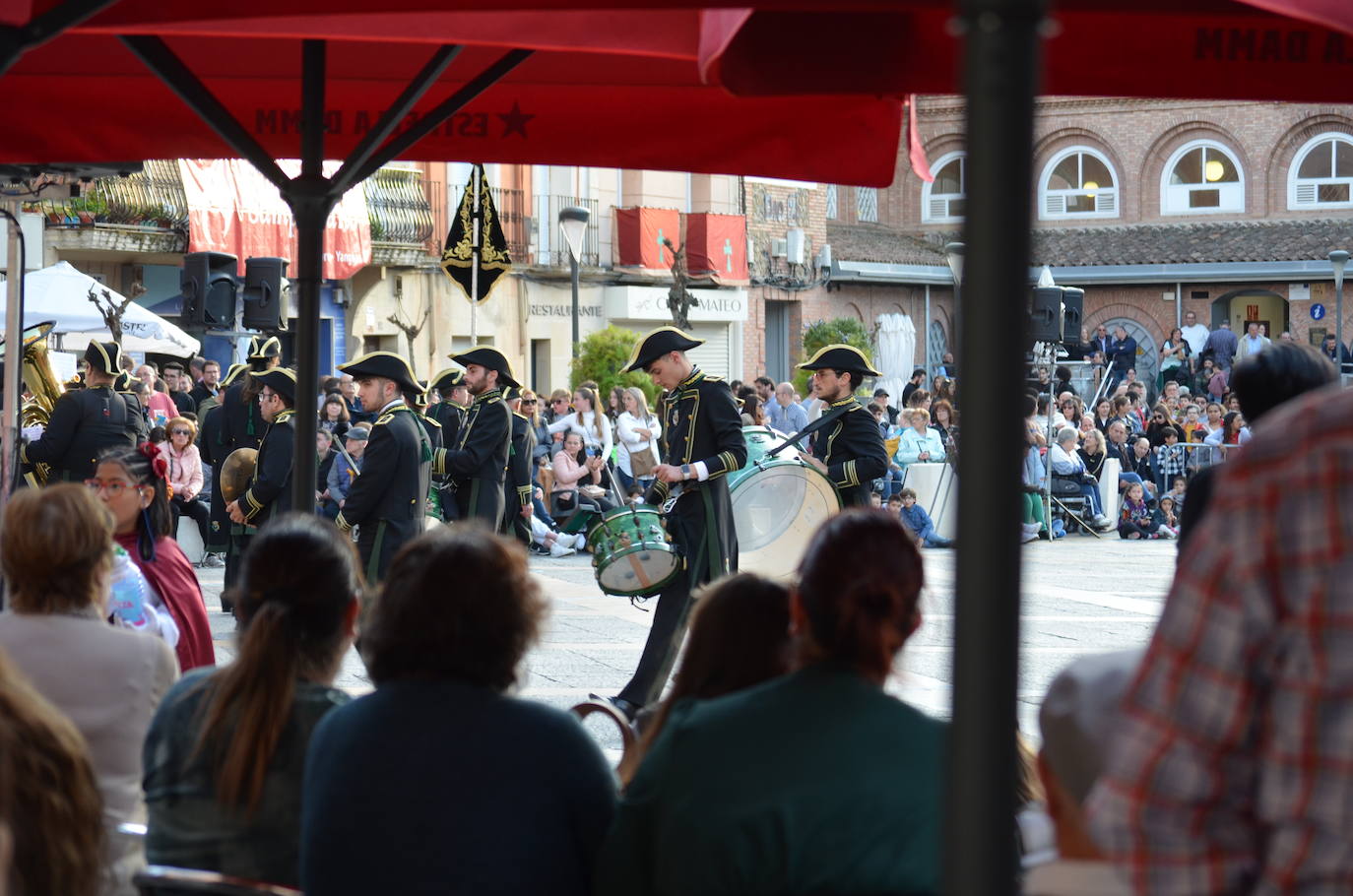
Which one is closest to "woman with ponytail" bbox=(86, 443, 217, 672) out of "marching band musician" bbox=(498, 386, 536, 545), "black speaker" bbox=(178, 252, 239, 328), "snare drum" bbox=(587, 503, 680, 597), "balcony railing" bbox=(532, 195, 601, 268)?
"snare drum" bbox=(587, 503, 680, 597)

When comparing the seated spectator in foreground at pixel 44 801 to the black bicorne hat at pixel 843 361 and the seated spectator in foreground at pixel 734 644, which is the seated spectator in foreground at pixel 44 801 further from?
the black bicorne hat at pixel 843 361

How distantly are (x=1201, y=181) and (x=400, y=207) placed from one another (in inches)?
951

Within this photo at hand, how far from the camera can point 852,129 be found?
5.36 meters

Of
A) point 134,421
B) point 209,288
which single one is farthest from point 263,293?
point 134,421

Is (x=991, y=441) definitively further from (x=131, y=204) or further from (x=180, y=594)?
(x=131, y=204)

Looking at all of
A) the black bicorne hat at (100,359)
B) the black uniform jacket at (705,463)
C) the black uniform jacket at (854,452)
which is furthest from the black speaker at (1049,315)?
the black uniform jacket at (705,463)

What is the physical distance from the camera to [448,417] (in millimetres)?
13633

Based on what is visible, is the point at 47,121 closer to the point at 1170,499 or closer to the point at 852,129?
the point at 852,129

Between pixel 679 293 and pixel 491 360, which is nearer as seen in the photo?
pixel 491 360

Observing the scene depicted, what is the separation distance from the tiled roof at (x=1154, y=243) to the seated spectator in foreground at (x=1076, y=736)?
136 feet

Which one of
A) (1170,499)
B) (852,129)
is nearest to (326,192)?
(852,129)

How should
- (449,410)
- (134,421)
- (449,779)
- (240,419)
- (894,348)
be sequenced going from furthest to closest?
(894,348), (240,419), (449,410), (134,421), (449,779)

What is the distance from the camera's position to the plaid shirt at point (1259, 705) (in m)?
1.83

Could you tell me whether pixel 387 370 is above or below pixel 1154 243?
below
